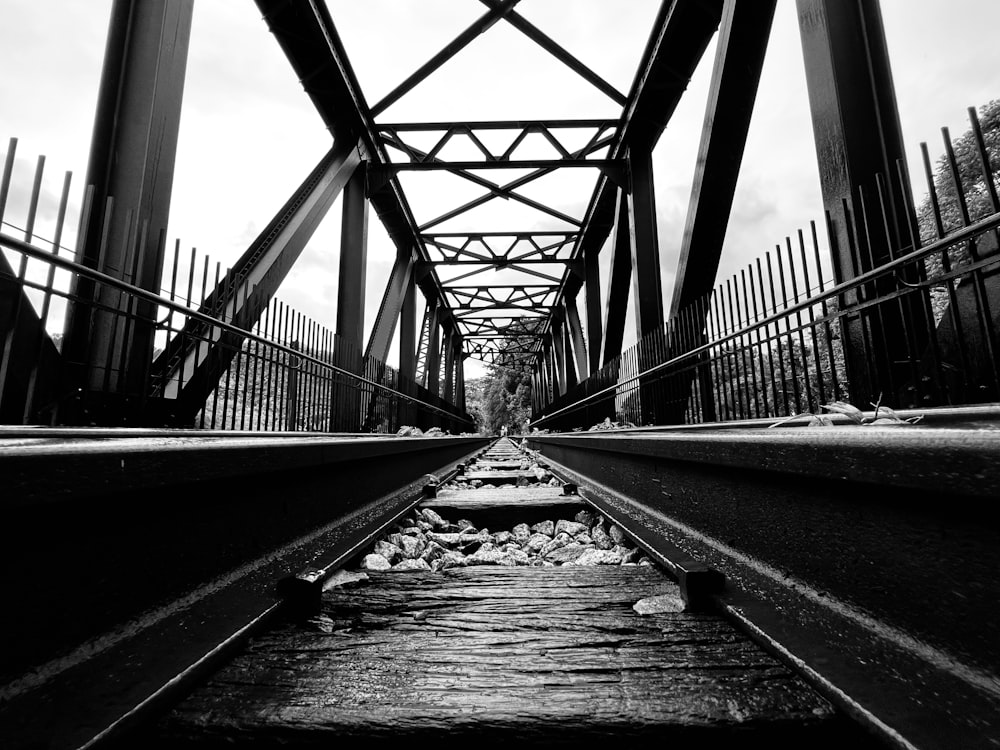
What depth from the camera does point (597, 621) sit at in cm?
114

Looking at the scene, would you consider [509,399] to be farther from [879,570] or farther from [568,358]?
[879,570]

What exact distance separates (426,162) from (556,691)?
29.4ft

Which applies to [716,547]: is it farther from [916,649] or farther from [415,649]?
[415,649]

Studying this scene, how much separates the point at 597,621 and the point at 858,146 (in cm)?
305

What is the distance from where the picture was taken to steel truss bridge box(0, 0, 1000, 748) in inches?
30.5

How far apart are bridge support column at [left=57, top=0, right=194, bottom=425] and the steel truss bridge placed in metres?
0.02

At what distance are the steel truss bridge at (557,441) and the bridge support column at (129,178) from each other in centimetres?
2

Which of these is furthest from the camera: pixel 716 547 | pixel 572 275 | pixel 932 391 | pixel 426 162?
pixel 572 275

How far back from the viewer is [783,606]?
3.58ft

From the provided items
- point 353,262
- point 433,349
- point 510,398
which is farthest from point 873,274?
point 510,398

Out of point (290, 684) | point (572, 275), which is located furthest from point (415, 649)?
point (572, 275)

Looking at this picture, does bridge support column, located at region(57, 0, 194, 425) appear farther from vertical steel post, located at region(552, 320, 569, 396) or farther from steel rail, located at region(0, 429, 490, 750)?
vertical steel post, located at region(552, 320, 569, 396)

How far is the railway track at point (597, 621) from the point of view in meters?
0.71

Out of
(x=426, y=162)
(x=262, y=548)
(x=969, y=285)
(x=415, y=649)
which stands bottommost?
(x=415, y=649)
